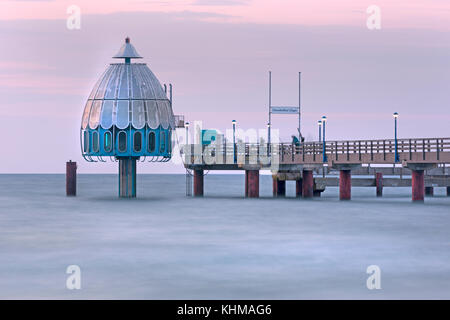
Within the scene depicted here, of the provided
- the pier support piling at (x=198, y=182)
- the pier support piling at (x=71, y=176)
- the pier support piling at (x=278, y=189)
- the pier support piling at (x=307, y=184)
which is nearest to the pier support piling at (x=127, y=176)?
the pier support piling at (x=71, y=176)

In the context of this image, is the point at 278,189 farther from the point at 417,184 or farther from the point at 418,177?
the point at 418,177

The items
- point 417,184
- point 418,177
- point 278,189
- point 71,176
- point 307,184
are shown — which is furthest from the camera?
point 278,189

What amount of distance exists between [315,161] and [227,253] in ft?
113

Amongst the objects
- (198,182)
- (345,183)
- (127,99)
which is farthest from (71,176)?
(345,183)

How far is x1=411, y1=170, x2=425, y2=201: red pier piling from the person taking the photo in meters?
60.3

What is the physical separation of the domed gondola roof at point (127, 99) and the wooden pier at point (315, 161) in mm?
5089

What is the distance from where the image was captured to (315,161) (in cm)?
6619

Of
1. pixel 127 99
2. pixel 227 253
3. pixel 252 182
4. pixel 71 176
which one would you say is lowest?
pixel 227 253

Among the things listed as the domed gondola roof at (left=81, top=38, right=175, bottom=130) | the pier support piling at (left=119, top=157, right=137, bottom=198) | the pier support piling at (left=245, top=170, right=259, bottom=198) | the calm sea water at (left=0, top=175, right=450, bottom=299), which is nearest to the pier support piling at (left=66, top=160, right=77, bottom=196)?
the pier support piling at (left=119, top=157, right=137, bottom=198)

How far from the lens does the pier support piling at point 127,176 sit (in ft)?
232

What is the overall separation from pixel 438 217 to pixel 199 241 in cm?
1775

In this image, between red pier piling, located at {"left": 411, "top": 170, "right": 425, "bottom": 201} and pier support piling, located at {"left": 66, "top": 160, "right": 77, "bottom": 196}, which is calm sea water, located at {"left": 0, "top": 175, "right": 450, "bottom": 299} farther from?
pier support piling, located at {"left": 66, "top": 160, "right": 77, "bottom": 196}

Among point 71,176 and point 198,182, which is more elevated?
point 71,176
